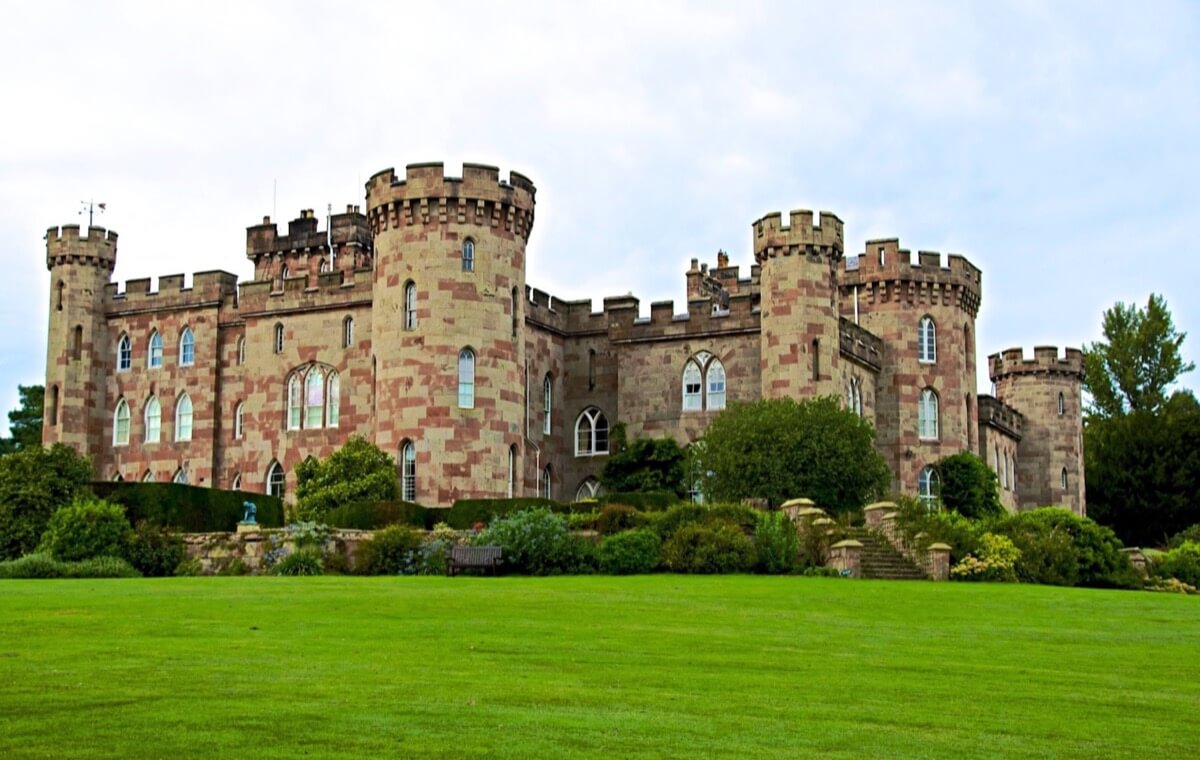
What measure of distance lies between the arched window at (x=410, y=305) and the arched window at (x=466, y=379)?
6.01ft

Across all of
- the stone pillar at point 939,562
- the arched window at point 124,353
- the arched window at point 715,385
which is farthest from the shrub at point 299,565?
the arched window at point 124,353

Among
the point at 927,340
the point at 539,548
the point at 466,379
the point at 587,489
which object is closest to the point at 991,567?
the point at 539,548

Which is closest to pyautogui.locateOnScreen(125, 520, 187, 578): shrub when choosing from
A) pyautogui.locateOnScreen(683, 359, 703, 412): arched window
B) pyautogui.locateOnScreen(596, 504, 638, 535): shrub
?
pyautogui.locateOnScreen(596, 504, 638, 535): shrub

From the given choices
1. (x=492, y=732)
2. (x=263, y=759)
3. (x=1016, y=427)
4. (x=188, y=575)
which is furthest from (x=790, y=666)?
(x=1016, y=427)

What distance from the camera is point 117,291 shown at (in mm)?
56281

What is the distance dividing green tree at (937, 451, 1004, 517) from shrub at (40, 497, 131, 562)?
1187 inches

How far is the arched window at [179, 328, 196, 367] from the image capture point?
54312mm

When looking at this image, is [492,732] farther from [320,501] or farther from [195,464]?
[195,464]

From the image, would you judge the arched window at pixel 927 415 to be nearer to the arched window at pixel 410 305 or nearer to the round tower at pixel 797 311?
the round tower at pixel 797 311

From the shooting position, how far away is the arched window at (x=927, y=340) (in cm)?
5584

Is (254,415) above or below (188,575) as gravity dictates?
above

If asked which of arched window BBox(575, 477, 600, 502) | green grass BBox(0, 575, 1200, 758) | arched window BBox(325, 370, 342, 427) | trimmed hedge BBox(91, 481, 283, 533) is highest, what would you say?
arched window BBox(325, 370, 342, 427)

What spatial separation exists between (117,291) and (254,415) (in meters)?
9.01

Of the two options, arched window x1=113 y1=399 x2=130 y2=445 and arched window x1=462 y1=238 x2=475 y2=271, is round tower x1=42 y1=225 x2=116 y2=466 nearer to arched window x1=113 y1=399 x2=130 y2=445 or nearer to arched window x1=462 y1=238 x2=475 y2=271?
arched window x1=113 y1=399 x2=130 y2=445
